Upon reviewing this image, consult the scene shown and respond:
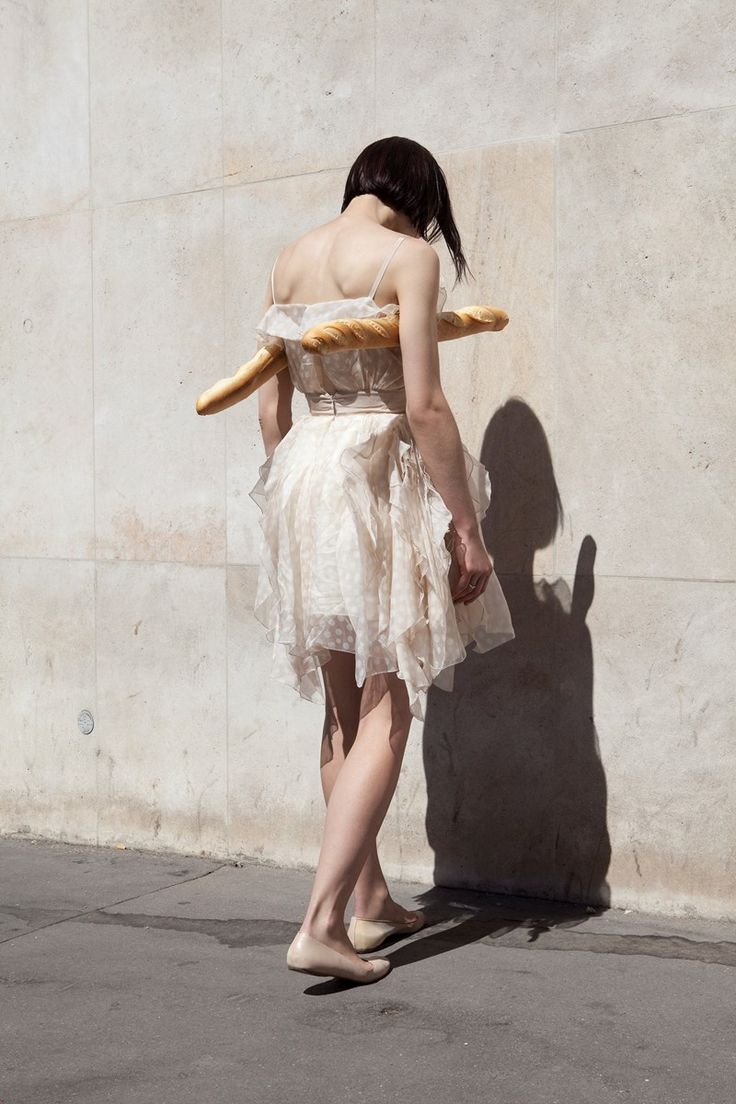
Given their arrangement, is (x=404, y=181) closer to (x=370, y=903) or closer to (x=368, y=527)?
(x=368, y=527)

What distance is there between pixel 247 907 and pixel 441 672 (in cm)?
123

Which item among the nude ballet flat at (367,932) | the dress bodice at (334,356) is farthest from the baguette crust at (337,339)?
the nude ballet flat at (367,932)

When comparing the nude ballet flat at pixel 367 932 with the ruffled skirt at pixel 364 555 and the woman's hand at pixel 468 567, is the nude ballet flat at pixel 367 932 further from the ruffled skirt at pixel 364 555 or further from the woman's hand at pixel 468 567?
the woman's hand at pixel 468 567

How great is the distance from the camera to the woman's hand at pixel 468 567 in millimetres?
3898

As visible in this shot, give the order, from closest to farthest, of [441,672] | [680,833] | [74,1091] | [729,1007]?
[74,1091], [729,1007], [441,672], [680,833]

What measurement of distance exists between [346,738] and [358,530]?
2.33 feet

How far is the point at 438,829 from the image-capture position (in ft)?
15.8

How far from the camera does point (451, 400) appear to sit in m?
4.75

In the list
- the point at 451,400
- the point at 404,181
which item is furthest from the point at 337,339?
the point at 451,400

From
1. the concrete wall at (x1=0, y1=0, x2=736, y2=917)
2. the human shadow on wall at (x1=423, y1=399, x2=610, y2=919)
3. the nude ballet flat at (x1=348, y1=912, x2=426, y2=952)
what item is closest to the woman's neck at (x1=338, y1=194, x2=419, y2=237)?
the concrete wall at (x1=0, y1=0, x2=736, y2=917)

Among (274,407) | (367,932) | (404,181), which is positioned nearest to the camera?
(404,181)

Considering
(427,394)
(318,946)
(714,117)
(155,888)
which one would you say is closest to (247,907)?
(155,888)

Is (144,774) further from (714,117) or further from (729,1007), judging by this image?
(714,117)

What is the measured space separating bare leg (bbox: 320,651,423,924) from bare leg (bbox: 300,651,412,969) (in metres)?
0.16
